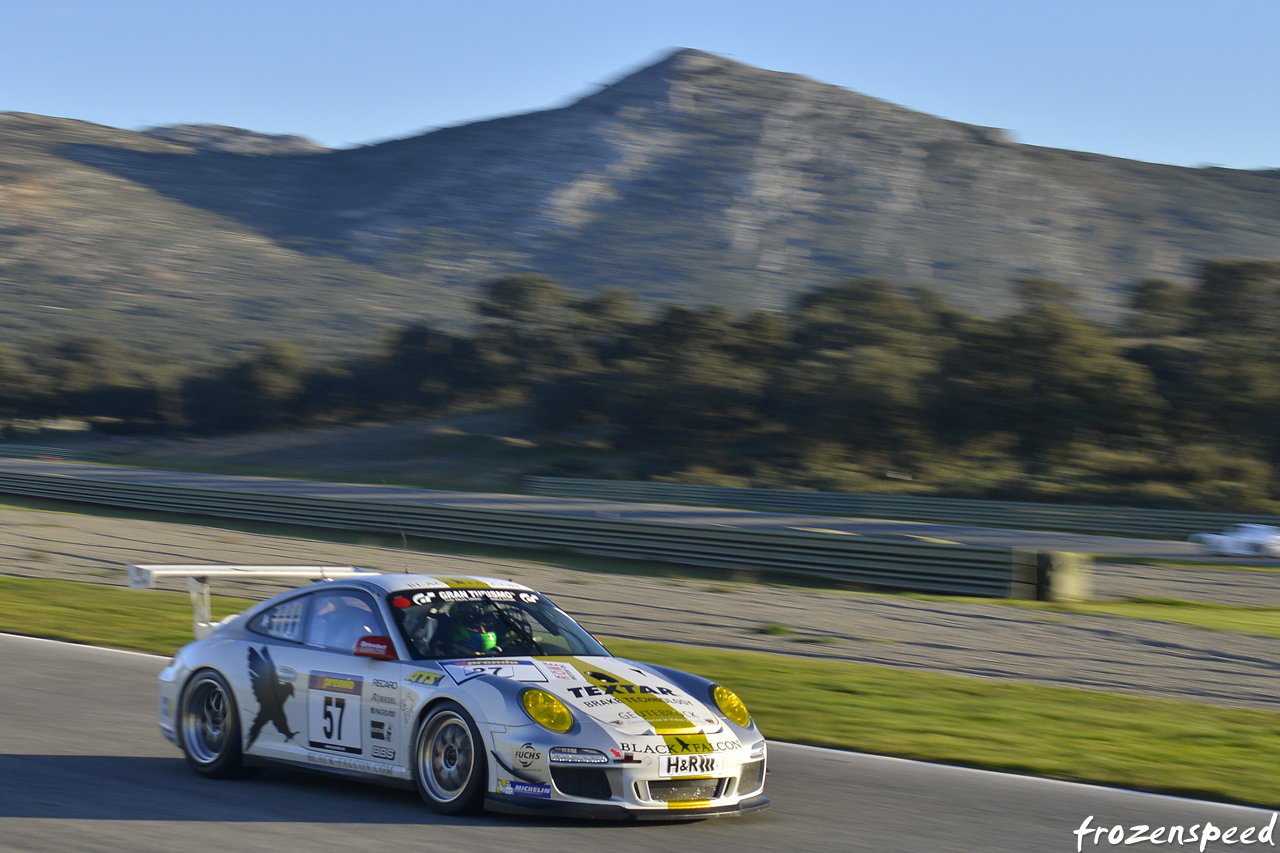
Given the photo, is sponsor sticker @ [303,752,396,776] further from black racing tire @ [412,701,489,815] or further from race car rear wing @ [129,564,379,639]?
race car rear wing @ [129,564,379,639]

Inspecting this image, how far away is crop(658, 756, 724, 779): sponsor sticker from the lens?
595 centimetres

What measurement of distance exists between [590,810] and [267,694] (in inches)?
84.6

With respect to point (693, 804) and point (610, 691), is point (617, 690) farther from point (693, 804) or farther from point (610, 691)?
point (693, 804)

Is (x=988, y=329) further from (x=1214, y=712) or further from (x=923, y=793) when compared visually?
(x=923, y=793)

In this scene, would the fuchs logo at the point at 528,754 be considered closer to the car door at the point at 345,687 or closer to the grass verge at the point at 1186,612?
the car door at the point at 345,687

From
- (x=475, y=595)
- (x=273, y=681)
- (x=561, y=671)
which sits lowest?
(x=273, y=681)

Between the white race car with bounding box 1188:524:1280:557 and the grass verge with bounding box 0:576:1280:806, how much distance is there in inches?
782

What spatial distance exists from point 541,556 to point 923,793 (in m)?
17.0

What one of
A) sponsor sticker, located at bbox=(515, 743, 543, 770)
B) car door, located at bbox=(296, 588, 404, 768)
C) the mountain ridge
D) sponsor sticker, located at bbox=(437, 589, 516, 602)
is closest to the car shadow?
car door, located at bbox=(296, 588, 404, 768)

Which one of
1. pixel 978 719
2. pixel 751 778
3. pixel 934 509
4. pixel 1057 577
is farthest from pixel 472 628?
pixel 934 509

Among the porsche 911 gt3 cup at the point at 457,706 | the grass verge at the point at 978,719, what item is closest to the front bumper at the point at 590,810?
the porsche 911 gt3 cup at the point at 457,706

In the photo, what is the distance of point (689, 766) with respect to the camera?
6.02 metres

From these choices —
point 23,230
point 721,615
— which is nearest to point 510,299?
point 721,615

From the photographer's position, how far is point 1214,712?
10680 mm
